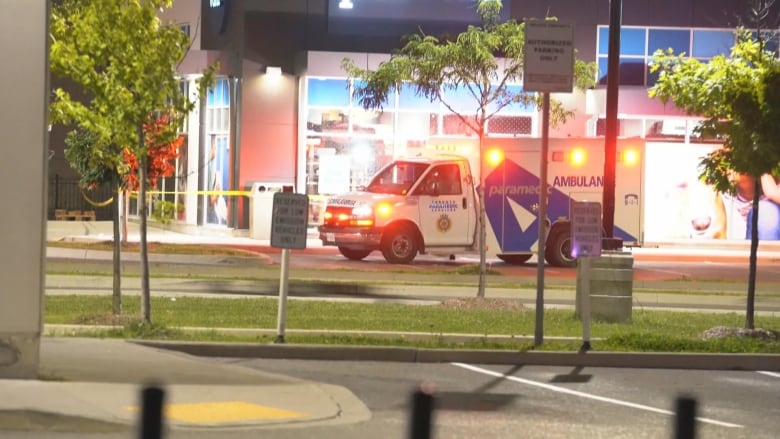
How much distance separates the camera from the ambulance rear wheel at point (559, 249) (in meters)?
27.2

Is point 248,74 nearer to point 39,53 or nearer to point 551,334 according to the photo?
point 551,334

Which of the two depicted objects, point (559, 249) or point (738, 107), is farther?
point (559, 249)

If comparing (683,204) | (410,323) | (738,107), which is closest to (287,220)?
(410,323)

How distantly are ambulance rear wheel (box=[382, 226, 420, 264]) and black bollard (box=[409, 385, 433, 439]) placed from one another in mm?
22690

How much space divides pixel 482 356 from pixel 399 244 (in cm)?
1353

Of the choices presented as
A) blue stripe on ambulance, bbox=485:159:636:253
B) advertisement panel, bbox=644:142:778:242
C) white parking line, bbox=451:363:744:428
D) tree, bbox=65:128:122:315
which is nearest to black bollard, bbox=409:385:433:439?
white parking line, bbox=451:363:744:428

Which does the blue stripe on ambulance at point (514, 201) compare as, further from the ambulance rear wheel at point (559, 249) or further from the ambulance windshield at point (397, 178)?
the ambulance windshield at point (397, 178)

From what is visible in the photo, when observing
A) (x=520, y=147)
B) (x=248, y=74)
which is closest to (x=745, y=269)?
(x=520, y=147)

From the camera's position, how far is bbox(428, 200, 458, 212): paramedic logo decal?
86.6 ft

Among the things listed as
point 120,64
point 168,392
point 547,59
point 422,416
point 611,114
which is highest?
point 547,59

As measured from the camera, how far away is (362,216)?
26.1 metres

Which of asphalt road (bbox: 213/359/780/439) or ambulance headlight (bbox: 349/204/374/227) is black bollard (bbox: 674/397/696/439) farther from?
ambulance headlight (bbox: 349/204/374/227)

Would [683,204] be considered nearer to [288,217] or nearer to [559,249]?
[559,249]

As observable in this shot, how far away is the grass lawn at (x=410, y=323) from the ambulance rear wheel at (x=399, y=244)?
26.5ft
